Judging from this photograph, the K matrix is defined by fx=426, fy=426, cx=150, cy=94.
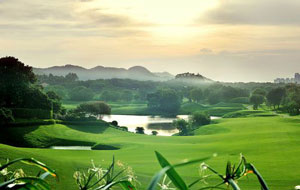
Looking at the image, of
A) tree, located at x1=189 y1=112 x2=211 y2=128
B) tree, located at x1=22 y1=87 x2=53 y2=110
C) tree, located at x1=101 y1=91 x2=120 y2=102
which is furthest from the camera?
tree, located at x1=101 y1=91 x2=120 y2=102

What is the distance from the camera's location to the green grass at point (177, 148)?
27750mm

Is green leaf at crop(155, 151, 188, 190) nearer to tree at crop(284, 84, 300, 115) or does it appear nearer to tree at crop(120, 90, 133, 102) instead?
tree at crop(284, 84, 300, 115)

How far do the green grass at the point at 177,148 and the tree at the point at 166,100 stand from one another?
39786 mm

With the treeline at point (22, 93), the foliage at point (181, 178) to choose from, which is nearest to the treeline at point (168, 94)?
the treeline at point (22, 93)

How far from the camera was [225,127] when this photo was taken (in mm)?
74875

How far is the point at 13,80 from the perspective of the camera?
234ft

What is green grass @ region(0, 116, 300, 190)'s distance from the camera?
27.8 meters

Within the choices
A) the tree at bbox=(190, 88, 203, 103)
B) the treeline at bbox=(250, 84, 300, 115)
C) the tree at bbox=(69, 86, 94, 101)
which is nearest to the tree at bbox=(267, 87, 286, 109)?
the treeline at bbox=(250, 84, 300, 115)

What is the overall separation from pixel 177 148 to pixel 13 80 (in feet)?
113

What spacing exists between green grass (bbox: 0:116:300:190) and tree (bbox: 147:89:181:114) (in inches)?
1566

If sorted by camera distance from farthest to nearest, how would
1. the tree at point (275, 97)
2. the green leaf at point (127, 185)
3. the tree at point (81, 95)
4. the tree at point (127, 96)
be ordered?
1. the tree at point (127, 96)
2. the tree at point (81, 95)
3. the tree at point (275, 97)
4. the green leaf at point (127, 185)

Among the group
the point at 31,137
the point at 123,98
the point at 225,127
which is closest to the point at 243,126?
the point at 225,127

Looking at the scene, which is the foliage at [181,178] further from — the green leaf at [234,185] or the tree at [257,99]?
the tree at [257,99]

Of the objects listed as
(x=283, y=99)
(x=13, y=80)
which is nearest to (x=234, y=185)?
(x=13, y=80)
